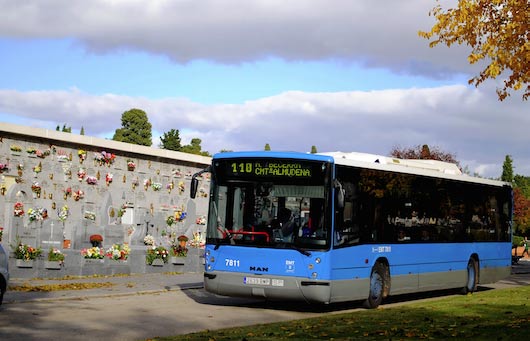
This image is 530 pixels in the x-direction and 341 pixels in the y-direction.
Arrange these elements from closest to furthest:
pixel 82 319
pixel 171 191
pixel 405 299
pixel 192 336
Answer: pixel 192 336 → pixel 82 319 → pixel 405 299 → pixel 171 191

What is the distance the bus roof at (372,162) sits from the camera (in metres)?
17.2

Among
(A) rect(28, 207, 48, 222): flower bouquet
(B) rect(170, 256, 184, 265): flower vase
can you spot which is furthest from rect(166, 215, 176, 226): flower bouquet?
(A) rect(28, 207, 48, 222): flower bouquet

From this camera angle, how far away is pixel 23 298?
677 inches

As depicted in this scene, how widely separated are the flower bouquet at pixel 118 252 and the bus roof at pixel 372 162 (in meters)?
8.13

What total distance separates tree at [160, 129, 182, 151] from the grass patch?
82.5 metres

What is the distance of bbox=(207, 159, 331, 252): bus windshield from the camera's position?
16.8 m

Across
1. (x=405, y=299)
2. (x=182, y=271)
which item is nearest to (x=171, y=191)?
(x=182, y=271)

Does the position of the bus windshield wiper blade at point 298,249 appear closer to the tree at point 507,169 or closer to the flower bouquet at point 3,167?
the flower bouquet at point 3,167

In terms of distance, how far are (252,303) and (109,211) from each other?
40.6ft

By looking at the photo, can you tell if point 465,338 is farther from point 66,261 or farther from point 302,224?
point 66,261

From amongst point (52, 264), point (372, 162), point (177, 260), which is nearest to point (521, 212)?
point (177, 260)

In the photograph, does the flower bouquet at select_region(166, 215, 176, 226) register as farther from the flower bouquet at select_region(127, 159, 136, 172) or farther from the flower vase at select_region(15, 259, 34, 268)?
the flower vase at select_region(15, 259, 34, 268)

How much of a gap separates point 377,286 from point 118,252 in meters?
9.18

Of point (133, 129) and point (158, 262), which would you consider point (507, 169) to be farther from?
point (158, 262)
